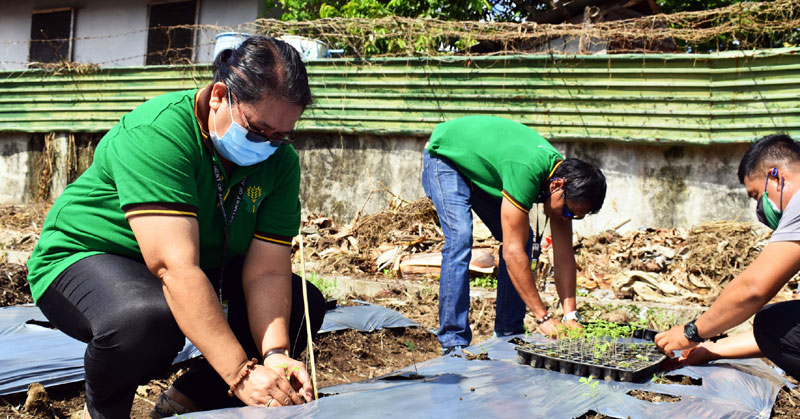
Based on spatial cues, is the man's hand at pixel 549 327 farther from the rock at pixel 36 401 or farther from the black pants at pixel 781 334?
the rock at pixel 36 401

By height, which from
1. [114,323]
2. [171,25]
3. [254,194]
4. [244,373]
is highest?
[171,25]

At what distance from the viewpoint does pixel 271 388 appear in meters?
2.09

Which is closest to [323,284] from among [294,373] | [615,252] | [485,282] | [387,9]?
[485,282]

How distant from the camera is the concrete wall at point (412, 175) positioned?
655 cm

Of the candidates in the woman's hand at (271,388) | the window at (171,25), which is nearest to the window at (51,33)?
the window at (171,25)

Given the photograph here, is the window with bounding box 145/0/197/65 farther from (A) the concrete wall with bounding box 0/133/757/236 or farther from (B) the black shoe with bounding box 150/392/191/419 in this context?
(B) the black shoe with bounding box 150/392/191/419

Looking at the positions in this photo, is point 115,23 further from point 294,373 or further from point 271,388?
point 271,388

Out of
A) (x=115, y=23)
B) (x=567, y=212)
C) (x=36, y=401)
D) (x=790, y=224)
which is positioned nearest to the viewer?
(x=790, y=224)

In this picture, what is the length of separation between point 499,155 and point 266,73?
2.07 meters

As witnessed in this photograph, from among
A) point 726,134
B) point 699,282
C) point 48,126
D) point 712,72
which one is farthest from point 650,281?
point 48,126

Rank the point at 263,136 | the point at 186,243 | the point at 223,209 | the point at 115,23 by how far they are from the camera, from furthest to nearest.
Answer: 1. the point at 115,23
2. the point at 223,209
3. the point at 263,136
4. the point at 186,243

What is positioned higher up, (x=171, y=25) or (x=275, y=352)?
(x=171, y=25)

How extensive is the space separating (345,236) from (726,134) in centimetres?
413

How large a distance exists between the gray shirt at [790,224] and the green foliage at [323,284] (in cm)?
353
